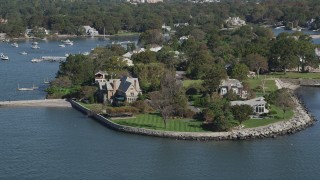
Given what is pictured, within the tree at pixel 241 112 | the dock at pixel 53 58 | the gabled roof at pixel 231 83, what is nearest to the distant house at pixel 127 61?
the gabled roof at pixel 231 83

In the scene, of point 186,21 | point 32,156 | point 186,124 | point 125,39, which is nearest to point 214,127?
point 186,124

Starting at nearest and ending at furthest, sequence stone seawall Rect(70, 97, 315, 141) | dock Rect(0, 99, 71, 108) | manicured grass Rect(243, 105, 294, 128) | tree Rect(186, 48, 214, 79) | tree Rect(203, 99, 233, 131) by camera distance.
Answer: stone seawall Rect(70, 97, 315, 141), tree Rect(203, 99, 233, 131), manicured grass Rect(243, 105, 294, 128), dock Rect(0, 99, 71, 108), tree Rect(186, 48, 214, 79)

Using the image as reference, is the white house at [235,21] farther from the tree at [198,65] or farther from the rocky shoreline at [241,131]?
the rocky shoreline at [241,131]

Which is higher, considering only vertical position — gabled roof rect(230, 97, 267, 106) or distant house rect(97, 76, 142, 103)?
distant house rect(97, 76, 142, 103)

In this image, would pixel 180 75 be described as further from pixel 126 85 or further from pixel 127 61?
pixel 126 85

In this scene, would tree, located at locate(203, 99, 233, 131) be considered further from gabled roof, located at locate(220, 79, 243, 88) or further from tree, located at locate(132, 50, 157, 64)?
tree, located at locate(132, 50, 157, 64)

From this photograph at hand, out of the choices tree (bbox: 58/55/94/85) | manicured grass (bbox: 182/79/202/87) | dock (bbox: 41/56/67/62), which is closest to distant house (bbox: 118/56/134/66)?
tree (bbox: 58/55/94/85)

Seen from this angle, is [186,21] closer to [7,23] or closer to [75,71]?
[7,23]
